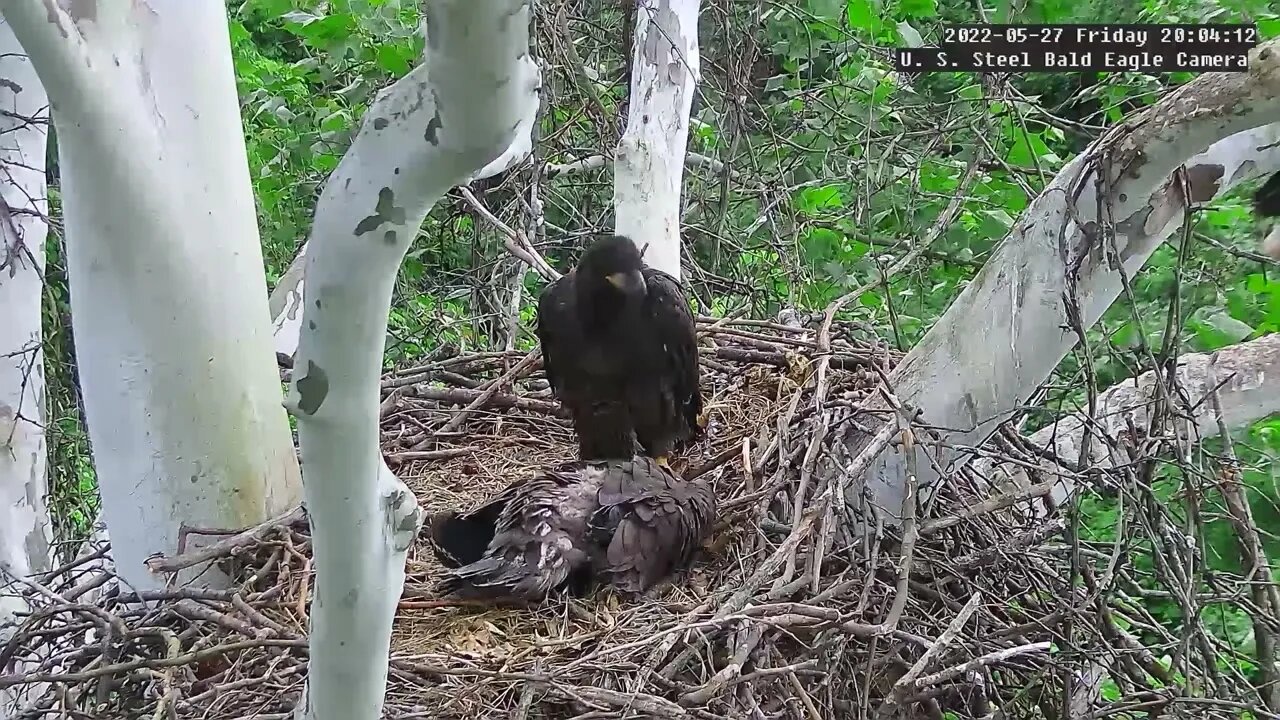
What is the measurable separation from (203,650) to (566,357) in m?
1.49

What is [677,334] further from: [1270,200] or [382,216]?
[382,216]

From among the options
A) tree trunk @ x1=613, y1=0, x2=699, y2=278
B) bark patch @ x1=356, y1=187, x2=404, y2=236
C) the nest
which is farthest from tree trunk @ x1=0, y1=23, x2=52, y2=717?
bark patch @ x1=356, y1=187, x2=404, y2=236

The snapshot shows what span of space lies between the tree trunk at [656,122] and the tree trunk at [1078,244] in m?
1.39

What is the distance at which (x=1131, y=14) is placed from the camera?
5.14 m

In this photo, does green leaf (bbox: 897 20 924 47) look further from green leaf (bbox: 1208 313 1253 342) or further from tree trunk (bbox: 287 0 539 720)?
tree trunk (bbox: 287 0 539 720)

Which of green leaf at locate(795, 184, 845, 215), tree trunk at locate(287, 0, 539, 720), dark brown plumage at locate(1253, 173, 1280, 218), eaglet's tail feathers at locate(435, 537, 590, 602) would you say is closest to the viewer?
tree trunk at locate(287, 0, 539, 720)

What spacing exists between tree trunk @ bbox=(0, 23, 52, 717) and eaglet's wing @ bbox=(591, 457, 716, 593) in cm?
172

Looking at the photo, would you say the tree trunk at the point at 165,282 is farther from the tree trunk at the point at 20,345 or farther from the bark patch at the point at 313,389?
the bark patch at the point at 313,389

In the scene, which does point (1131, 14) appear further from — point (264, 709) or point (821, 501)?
point (264, 709)

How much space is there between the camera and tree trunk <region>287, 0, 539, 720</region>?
809 millimetres

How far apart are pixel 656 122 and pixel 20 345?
2.11m

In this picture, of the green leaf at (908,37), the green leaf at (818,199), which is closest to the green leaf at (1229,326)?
the green leaf at (908,37)

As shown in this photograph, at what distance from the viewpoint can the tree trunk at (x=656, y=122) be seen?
10.7 ft

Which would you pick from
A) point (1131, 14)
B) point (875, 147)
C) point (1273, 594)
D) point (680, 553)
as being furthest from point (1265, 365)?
point (1131, 14)
